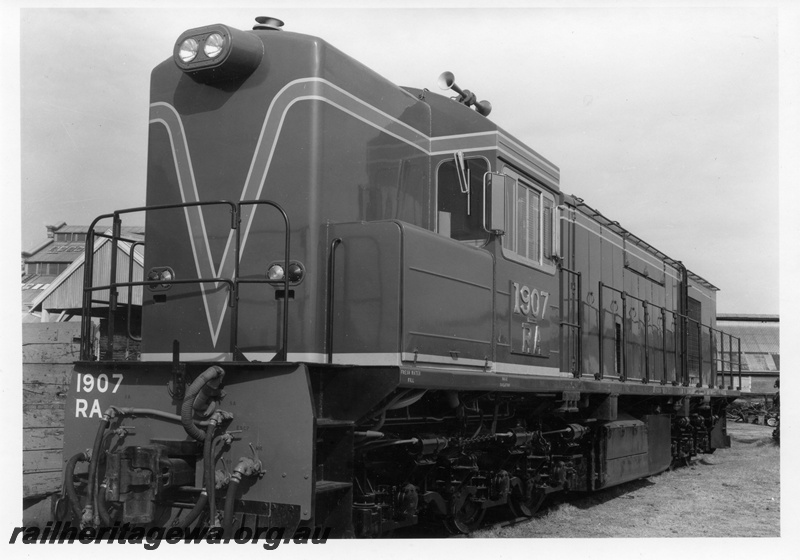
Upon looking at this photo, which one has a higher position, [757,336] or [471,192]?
[471,192]

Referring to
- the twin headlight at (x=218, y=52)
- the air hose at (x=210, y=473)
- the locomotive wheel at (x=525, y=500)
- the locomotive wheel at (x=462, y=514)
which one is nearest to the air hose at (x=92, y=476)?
the air hose at (x=210, y=473)

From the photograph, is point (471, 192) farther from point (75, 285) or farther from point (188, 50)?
point (75, 285)

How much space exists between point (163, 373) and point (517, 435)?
3643mm

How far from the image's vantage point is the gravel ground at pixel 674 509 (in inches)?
323

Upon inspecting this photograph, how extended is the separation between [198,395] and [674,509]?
693 cm

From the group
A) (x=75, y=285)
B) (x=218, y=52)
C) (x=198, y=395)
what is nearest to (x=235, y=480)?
(x=198, y=395)

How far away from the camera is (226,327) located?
5.81m

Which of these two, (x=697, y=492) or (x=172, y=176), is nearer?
(x=172, y=176)

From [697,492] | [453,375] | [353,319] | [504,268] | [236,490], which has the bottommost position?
[697,492]

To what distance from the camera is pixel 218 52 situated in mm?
5832

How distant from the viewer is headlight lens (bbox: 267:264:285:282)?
18.6ft

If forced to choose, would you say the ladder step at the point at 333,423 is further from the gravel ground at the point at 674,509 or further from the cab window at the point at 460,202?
the gravel ground at the point at 674,509
